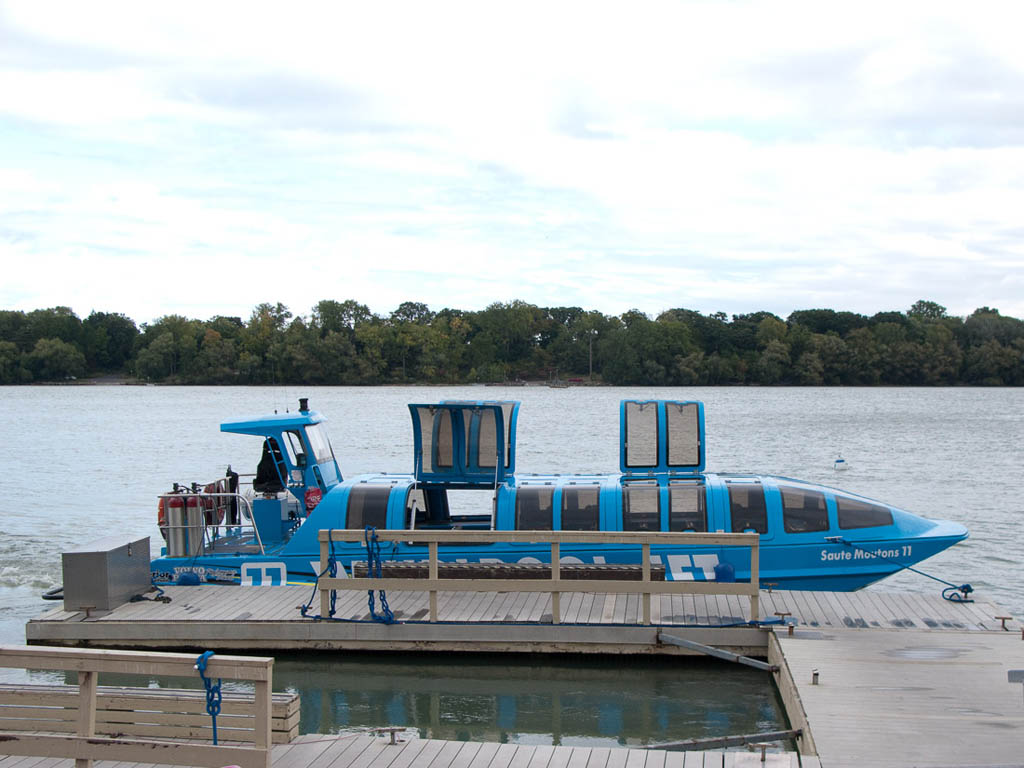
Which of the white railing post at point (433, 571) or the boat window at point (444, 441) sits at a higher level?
the boat window at point (444, 441)

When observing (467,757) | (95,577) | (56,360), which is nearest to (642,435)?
(95,577)

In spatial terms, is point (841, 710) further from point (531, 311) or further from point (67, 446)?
point (531, 311)

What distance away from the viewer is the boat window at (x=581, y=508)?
1392cm

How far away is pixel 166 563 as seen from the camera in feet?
47.8

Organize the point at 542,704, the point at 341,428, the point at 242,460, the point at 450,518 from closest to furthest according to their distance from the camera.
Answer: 1. the point at 542,704
2. the point at 450,518
3. the point at 242,460
4. the point at 341,428

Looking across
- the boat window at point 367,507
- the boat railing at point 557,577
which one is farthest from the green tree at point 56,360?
the boat railing at point 557,577

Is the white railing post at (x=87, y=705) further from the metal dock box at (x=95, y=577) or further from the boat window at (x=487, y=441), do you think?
the boat window at (x=487, y=441)

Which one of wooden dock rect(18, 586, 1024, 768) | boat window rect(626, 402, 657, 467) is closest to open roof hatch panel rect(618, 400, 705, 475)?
boat window rect(626, 402, 657, 467)

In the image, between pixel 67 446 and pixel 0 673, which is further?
pixel 67 446

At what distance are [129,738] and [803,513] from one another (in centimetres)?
966

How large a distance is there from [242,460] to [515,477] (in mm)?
41723

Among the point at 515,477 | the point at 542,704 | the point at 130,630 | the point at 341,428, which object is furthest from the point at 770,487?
the point at 341,428

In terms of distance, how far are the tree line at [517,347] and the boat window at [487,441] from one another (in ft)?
378

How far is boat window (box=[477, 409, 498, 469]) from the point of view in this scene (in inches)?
582
